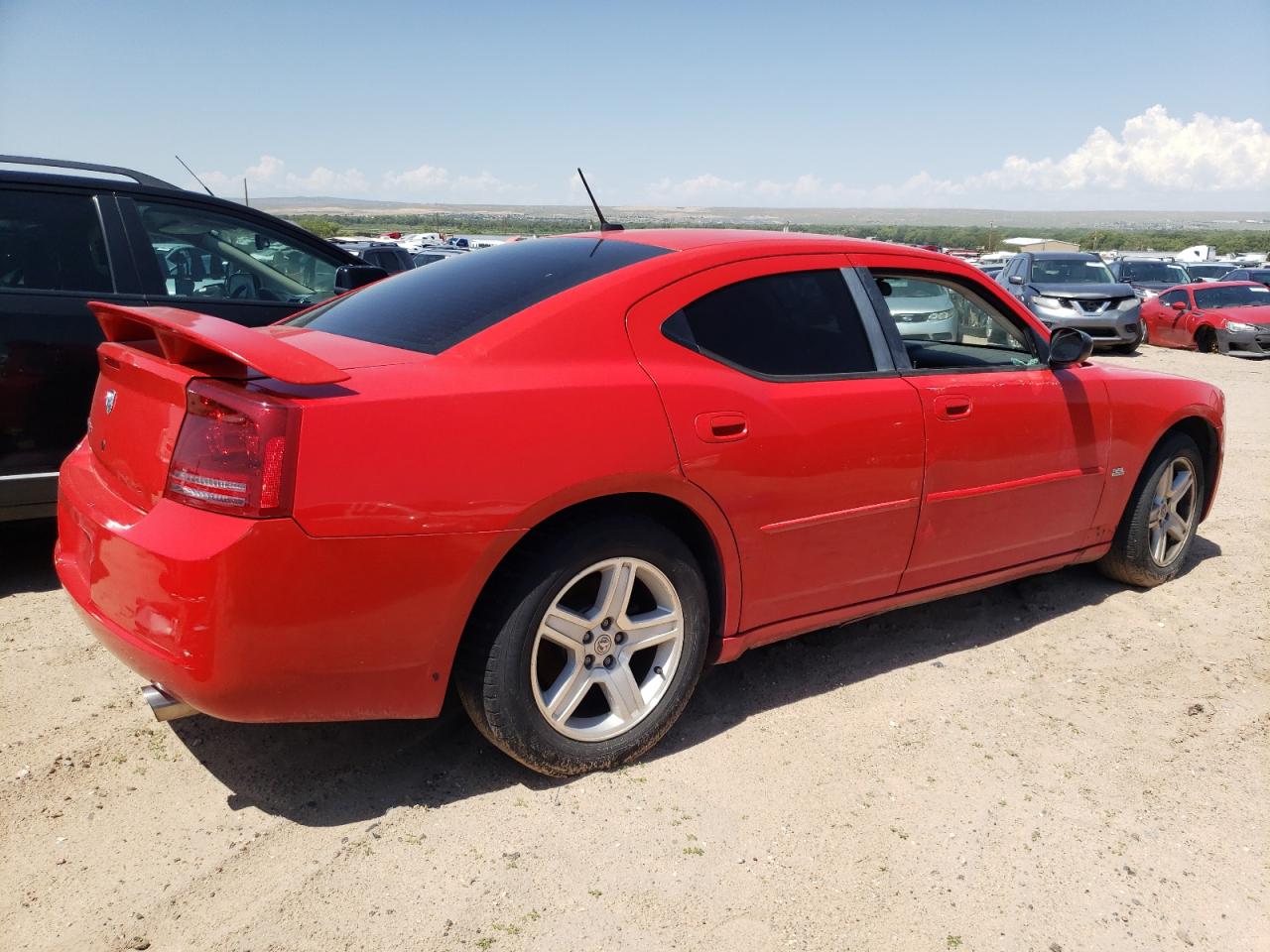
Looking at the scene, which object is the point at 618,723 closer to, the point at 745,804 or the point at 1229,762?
the point at 745,804

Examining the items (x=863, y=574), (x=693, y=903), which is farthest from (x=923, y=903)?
(x=863, y=574)

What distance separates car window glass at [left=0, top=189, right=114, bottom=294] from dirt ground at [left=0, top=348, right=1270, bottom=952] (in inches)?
56.4

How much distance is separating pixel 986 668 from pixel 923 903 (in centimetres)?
152

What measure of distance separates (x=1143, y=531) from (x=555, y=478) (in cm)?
310

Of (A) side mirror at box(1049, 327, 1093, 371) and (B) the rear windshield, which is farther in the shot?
(A) side mirror at box(1049, 327, 1093, 371)

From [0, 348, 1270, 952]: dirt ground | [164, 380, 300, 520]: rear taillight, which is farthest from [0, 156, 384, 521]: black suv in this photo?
[164, 380, 300, 520]: rear taillight

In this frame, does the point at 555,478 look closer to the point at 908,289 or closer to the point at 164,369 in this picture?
the point at 164,369

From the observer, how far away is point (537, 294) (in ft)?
9.70

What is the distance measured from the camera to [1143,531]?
14.8 ft

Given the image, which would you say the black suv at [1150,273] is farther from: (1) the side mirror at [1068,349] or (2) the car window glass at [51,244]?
(2) the car window glass at [51,244]

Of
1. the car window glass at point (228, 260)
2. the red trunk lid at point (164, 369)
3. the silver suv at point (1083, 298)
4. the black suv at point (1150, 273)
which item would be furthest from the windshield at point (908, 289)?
the black suv at point (1150, 273)

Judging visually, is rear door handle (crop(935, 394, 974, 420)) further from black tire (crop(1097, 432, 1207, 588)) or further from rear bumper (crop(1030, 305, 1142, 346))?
rear bumper (crop(1030, 305, 1142, 346))

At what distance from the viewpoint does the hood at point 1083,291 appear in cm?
1664

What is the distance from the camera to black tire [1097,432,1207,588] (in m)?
4.48
